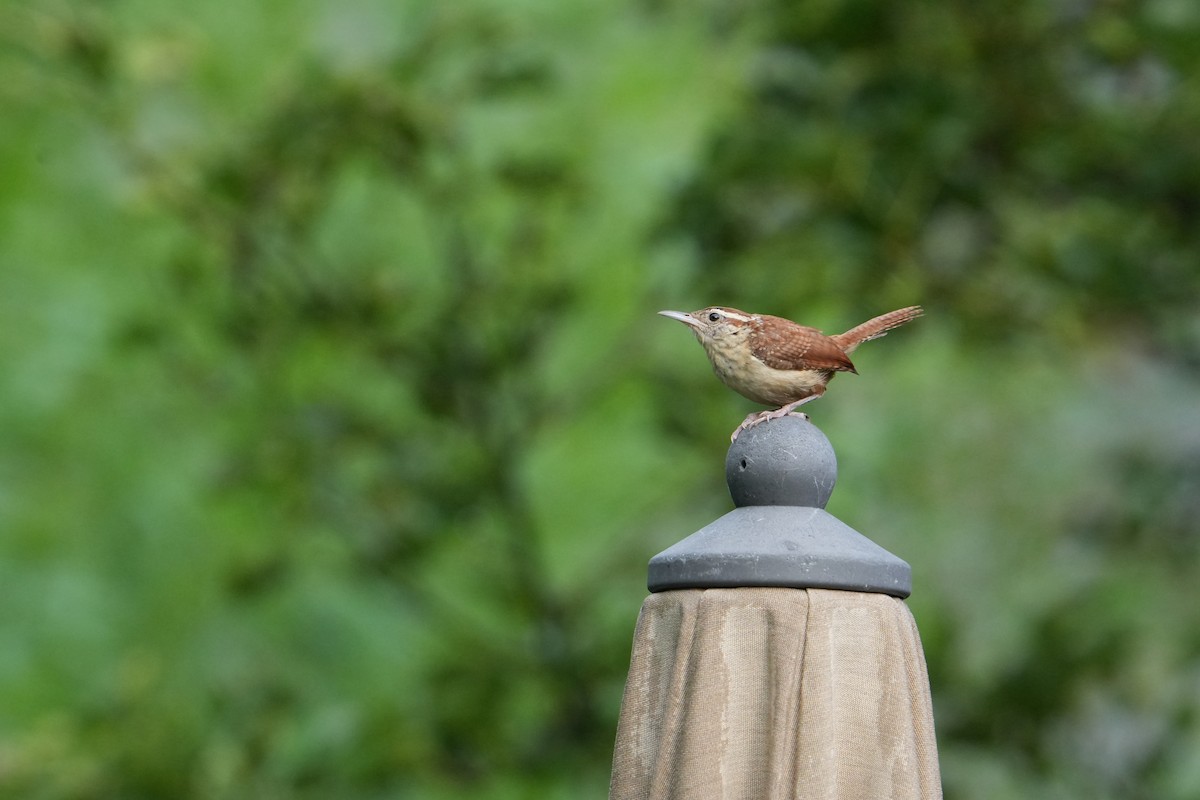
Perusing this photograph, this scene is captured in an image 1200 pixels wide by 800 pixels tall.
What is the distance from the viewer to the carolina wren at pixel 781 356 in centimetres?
299

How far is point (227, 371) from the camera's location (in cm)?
718

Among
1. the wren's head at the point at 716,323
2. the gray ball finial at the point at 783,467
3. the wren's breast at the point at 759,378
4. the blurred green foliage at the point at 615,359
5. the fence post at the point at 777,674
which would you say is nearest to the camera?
the fence post at the point at 777,674

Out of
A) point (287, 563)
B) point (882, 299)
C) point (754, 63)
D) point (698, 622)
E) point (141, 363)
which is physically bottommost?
point (698, 622)

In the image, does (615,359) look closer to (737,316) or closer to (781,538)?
(737,316)

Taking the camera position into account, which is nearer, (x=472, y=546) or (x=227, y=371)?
(x=472, y=546)

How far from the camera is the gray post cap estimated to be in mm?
2002

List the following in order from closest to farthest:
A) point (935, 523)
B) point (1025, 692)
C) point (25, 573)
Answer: point (1025, 692) → point (935, 523) → point (25, 573)

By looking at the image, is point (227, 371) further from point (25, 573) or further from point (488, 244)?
point (25, 573)

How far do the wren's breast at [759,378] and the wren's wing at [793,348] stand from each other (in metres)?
0.02

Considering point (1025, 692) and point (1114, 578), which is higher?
point (1114, 578)

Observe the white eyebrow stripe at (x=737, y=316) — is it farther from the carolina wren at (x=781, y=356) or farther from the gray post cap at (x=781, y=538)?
the gray post cap at (x=781, y=538)

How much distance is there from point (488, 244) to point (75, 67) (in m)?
2.37

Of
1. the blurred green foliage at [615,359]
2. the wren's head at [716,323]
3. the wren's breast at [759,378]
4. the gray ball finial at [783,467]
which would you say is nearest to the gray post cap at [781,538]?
the gray ball finial at [783,467]

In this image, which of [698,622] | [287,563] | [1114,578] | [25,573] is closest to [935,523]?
[1114,578]
